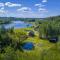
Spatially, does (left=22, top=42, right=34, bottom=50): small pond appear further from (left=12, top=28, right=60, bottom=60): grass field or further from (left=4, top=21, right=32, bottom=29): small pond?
(left=4, top=21, right=32, bottom=29): small pond

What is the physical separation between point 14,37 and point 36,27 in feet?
1.07

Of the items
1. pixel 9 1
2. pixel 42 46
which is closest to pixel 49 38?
pixel 42 46

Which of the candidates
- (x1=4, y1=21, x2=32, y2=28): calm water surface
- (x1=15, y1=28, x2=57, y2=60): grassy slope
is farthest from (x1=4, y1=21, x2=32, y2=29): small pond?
(x1=15, y1=28, x2=57, y2=60): grassy slope

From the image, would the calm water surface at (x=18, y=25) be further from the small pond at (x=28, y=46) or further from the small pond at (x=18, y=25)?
the small pond at (x=28, y=46)

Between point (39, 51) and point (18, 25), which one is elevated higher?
point (18, 25)

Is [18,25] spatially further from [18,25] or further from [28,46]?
[28,46]

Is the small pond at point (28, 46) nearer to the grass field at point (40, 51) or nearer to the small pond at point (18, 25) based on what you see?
the grass field at point (40, 51)

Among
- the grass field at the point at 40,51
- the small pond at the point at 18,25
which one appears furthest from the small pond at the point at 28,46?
the small pond at the point at 18,25

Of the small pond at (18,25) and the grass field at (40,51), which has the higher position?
the small pond at (18,25)

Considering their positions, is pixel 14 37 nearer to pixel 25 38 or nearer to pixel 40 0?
pixel 25 38

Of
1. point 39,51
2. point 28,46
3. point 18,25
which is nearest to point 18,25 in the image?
point 18,25

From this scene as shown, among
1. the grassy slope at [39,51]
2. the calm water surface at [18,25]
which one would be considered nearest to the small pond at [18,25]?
the calm water surface at [18,25]

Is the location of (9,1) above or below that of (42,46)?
above

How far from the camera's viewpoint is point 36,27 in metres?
2.44
